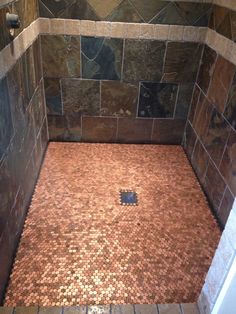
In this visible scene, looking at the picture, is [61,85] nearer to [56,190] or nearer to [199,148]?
[56,190]

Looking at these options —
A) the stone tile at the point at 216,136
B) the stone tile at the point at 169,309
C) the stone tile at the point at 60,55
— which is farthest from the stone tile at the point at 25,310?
the stone tile at the point at 60,55

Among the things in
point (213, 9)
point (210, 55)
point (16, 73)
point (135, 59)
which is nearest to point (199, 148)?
point (210, 55)

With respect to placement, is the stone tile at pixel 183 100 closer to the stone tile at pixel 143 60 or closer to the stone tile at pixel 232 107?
the stone tile at pixel 143 60

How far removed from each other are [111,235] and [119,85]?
1.22m

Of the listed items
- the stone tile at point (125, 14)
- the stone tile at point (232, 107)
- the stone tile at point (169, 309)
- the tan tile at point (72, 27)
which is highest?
the stone tile at point (125, 14)

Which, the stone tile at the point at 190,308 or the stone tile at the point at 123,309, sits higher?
the stone tile at the point at 190,308

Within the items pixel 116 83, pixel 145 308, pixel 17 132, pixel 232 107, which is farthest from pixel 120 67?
pixel 145 308

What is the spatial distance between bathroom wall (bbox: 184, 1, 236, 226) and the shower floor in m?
0.16

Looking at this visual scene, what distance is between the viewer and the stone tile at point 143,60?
2.15 m

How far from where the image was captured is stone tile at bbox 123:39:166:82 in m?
2.15

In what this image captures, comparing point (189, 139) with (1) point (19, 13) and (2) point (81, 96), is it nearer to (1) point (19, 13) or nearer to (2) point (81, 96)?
(2) point (81, 96)

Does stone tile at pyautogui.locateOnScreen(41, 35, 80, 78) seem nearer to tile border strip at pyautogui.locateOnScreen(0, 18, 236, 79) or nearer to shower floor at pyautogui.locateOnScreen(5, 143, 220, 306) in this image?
tile border strip at pyautogui.locateOnScreen(0, 18, 236, 79)

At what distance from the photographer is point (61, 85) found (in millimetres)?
2277

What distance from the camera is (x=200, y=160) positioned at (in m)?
2.17
